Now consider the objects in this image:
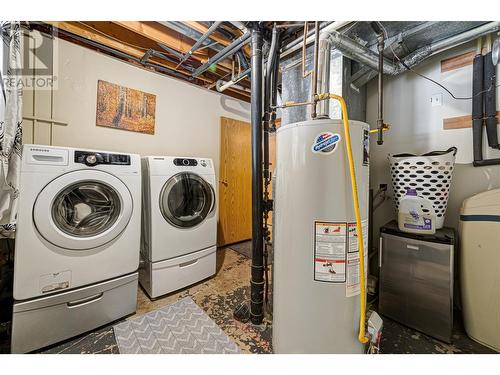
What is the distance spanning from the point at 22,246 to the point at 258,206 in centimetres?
130

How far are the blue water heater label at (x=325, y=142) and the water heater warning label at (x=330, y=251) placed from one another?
304 mm

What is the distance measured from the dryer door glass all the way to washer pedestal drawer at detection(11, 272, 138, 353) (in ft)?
1.21

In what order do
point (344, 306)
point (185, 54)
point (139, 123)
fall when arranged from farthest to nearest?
1. point (139, 123)
2. point (185, 54)
3. point (344, 306)

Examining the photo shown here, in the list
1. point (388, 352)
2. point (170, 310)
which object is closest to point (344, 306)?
point (388, 352)

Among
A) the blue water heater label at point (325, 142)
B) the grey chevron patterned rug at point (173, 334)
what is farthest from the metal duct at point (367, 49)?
the grey chevron patterned rug at point (173, 334)

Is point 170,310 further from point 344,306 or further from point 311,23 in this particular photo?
point 311,23

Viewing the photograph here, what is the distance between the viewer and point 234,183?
285 cm

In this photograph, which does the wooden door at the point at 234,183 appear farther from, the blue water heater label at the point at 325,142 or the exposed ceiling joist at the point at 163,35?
the blue water heater label at the point at 325,142

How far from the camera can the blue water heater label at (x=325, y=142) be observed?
846mm

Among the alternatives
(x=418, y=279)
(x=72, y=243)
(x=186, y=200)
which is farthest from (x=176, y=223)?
(x=418, y=279)

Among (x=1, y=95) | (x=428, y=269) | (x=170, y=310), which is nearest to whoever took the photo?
(x=1, y=95)

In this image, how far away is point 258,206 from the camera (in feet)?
4.36

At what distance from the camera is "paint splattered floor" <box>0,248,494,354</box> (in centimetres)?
118

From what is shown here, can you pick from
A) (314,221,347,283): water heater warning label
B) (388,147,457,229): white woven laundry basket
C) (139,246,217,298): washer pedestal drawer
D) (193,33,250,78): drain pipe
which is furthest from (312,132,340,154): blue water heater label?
(139,246,217,298): washer pedestal drawer
